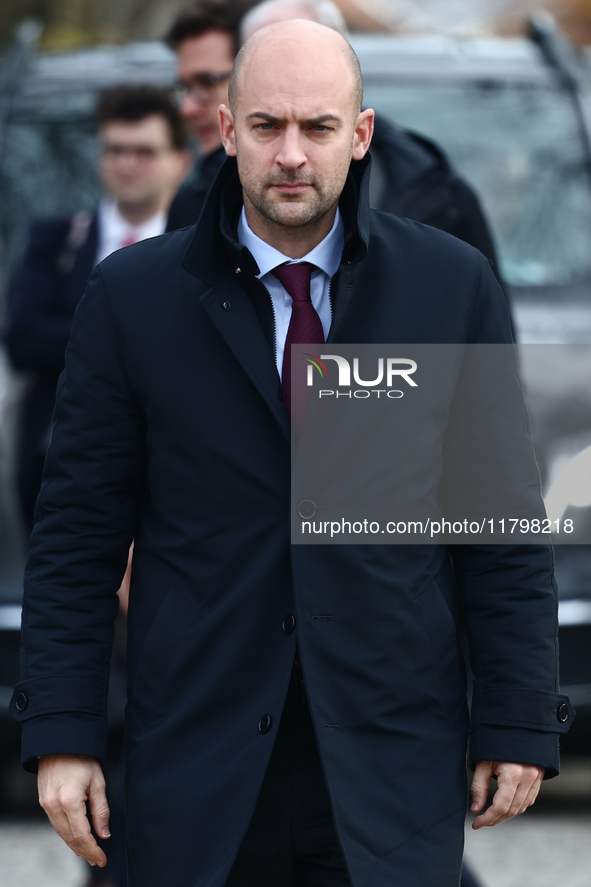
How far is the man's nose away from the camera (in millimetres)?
2619

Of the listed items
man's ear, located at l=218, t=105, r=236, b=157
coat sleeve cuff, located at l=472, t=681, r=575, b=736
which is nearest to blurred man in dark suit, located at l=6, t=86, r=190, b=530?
man's ear, located at l=218, t=105, r=236, b=157

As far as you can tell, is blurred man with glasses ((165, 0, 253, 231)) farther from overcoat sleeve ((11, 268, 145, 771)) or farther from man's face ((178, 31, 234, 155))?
overcoat sleeve ((11, 268, 145, 771))

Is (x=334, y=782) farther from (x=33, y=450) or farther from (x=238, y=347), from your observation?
(x=33, y=450)

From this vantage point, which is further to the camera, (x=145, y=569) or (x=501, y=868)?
(x=501, y=868)

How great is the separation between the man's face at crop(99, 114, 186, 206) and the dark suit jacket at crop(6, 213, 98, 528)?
0.16m

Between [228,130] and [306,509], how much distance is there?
0.74 m

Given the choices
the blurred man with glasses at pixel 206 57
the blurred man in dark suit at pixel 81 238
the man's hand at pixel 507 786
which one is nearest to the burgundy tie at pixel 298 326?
the man's hand at pixel 507 786

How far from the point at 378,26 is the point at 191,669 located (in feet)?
74.4

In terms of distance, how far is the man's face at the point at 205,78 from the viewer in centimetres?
439

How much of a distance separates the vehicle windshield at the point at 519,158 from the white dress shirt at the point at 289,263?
307cm

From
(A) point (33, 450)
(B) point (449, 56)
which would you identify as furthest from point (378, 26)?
(A) point (33, 450)

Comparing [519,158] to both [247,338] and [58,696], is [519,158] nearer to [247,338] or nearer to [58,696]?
[247,338]

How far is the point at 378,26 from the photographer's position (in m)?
→ 24.2

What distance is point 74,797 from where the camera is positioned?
264 centimetres
